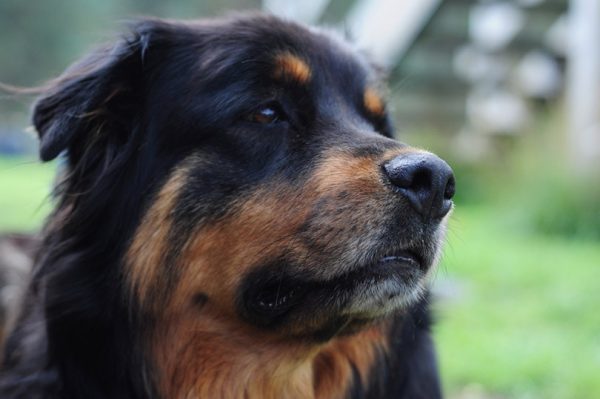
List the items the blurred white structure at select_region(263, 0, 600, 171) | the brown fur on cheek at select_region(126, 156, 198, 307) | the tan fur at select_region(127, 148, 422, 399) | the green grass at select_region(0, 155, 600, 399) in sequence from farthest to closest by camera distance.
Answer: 1. the blurred white structure at select_region(263, 0, 600, 171)
2. the green grass at select_region(0, 155, 600, 399)
3. the brown fur on cheek at select_region(126, 156, 198, 307)
4. the tan fur at select_region(127, 148, 422, 399)

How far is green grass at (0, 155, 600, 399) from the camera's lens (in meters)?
4.17

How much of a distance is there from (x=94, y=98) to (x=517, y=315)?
3.87 metres

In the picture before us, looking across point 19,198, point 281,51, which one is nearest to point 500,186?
point 19,198

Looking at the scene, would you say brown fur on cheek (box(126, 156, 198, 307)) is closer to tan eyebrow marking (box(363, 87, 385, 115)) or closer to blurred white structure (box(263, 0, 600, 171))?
tan eyebrow marking (box(363, 87, 385, 115))

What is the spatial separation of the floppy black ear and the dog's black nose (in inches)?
39.6

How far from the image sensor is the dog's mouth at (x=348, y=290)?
7.95 ft

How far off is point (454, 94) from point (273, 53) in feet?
37.2

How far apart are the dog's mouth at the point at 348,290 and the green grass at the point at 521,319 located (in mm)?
449

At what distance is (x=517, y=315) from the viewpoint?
5.55 meters

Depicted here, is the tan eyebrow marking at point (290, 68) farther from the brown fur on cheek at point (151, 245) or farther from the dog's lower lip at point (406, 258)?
the dog's lower lip at point (406, 258)

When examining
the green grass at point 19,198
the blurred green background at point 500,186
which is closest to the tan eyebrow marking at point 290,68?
the blurred green background at point 500,186

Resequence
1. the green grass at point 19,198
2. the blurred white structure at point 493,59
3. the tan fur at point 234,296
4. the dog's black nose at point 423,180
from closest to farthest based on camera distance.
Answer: the dog's black nose at point 423,180 → the tan fur at point 234,296 → the green grass at point 19,198 → the blurred white structure at point 493,59

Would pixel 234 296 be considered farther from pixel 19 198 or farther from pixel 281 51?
pixel 19 198

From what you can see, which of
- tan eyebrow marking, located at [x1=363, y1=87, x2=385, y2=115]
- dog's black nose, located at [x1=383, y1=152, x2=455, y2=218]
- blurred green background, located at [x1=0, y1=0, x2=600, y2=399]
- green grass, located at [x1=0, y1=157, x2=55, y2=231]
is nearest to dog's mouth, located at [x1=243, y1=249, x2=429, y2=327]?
dog's black nose, located at [x1=383, y1=152, x2=455, y2=218]
